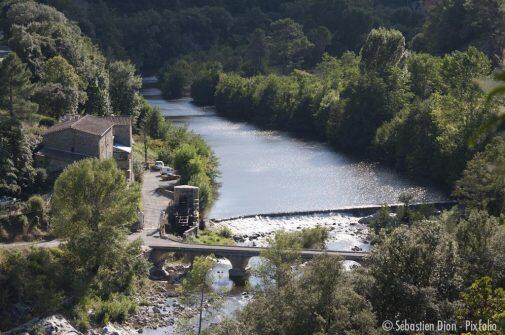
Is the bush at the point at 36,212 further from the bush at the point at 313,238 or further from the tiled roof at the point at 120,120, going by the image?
the tiled roof at the point at 120,120

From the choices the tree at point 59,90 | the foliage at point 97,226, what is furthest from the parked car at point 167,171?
the foliage at point 97,226

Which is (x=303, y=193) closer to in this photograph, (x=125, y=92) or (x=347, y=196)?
(x=347, y=196)

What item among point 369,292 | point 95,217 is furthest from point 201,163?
point 369,292

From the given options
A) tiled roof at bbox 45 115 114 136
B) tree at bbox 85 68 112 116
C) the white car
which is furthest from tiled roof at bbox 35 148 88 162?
tree at bbox 85 68 112 116

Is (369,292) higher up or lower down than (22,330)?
higher up

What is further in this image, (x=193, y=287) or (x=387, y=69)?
(x=387, y=69)

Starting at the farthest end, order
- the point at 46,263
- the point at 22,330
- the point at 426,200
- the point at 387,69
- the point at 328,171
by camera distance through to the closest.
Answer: the point at 387,69, the point at 328,171, the point at 426,200, the point at 46,263, the point at 22,330

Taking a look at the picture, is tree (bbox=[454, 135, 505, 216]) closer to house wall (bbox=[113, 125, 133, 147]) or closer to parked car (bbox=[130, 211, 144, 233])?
parked car (bbox=[130, 211, 144, 233])

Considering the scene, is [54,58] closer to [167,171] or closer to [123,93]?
[123,93]

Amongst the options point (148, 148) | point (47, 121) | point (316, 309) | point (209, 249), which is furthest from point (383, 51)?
point (316, 309)
